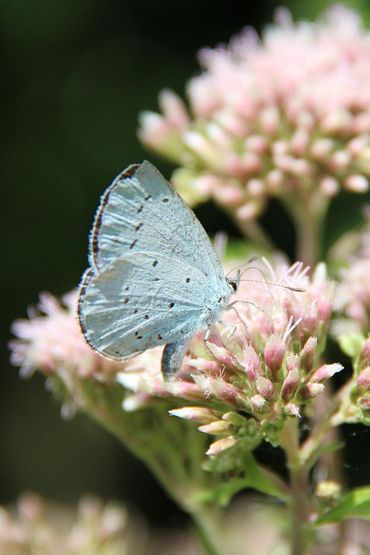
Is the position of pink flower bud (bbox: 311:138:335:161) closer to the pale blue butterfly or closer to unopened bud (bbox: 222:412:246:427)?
the pale blue butterfly

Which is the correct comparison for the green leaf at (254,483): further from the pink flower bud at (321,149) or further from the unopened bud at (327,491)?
the pink flower bud at (321,149)

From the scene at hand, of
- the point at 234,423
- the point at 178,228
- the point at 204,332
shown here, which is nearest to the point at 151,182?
the point at 178,228

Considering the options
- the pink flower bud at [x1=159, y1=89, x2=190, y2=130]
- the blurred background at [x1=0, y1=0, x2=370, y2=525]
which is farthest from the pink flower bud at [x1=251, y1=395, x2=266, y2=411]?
the blurred background at [x1=0, y1=0, x2=370, y2=525]

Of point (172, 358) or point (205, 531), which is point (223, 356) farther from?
point (205, 531)

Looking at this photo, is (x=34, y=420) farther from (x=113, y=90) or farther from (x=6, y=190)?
(x=113, y=90)

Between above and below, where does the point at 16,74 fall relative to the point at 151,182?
above

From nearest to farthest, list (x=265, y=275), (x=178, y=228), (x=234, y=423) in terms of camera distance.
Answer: (x=234, y=423) < (x=178, y=228) < (x=265, y=275)

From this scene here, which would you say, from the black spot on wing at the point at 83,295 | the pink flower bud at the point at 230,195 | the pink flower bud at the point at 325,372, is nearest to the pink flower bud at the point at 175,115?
the pink flower bud at the point at 230,195
